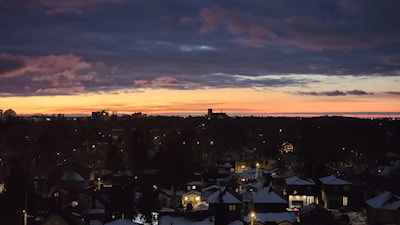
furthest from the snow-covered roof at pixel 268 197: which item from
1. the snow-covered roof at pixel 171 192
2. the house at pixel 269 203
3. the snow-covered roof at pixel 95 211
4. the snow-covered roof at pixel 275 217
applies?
the snow-covered roof at pixel 95 211

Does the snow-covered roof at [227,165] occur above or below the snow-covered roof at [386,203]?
below

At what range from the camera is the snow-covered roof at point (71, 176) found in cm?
4138

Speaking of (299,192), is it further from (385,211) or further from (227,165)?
(227,165)

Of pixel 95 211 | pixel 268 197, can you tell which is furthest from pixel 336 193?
pixel 95 211

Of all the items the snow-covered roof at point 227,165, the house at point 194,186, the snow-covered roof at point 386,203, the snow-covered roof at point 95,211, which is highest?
the snow-covered roof at point 386,203

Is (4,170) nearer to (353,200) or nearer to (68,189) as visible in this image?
(68,189)

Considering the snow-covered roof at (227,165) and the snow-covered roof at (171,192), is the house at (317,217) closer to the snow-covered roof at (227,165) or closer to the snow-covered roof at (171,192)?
the snow-covered roof at (171,192)

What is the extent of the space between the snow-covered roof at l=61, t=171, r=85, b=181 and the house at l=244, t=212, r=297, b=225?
19547 mm

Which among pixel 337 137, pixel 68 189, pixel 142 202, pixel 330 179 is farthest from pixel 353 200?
pixel 337 137

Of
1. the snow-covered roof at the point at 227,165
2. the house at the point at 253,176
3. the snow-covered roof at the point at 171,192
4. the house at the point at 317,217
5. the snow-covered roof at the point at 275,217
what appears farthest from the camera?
the snow-covered roof at the point at 227,165

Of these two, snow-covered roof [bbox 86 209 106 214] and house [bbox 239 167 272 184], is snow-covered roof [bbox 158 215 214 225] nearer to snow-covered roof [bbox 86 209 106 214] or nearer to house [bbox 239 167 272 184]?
snow-covered roof [bbox 86 209 106 214]

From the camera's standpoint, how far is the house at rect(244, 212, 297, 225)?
26578mm

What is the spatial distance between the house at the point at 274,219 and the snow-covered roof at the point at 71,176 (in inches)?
770

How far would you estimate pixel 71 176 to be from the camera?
41.6m
